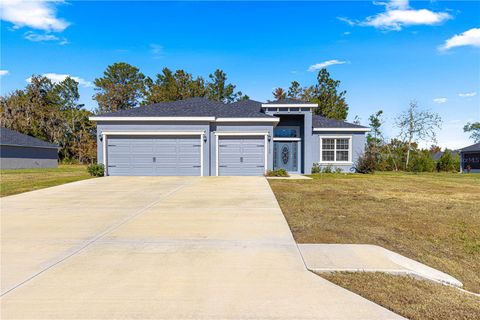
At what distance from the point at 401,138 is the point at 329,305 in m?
35.5

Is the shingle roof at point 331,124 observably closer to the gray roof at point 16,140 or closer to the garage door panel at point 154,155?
the garage door panel at point 154,155

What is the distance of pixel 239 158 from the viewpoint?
1741 centimetres

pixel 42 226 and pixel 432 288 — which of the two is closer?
pixel 432 288

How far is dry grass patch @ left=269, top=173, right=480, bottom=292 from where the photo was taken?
489 cm

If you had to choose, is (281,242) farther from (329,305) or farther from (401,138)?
(401,138)

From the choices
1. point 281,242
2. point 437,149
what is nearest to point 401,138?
point 281,242

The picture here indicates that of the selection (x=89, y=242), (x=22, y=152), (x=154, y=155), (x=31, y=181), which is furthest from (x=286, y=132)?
(x=22, y=152)

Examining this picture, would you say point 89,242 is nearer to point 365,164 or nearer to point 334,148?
point 334,148

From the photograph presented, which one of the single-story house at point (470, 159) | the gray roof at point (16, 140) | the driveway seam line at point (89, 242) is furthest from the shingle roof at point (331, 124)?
the gray roof at point (16, 140)

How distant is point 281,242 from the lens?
522cm

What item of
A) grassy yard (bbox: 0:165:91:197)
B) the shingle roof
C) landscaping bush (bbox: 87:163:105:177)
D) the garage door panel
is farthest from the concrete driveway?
the shingle roof

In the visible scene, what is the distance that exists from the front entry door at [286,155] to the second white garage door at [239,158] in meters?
2.94

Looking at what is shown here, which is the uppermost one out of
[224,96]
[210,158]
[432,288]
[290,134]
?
[224,96]

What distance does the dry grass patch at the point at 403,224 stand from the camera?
4.89m
